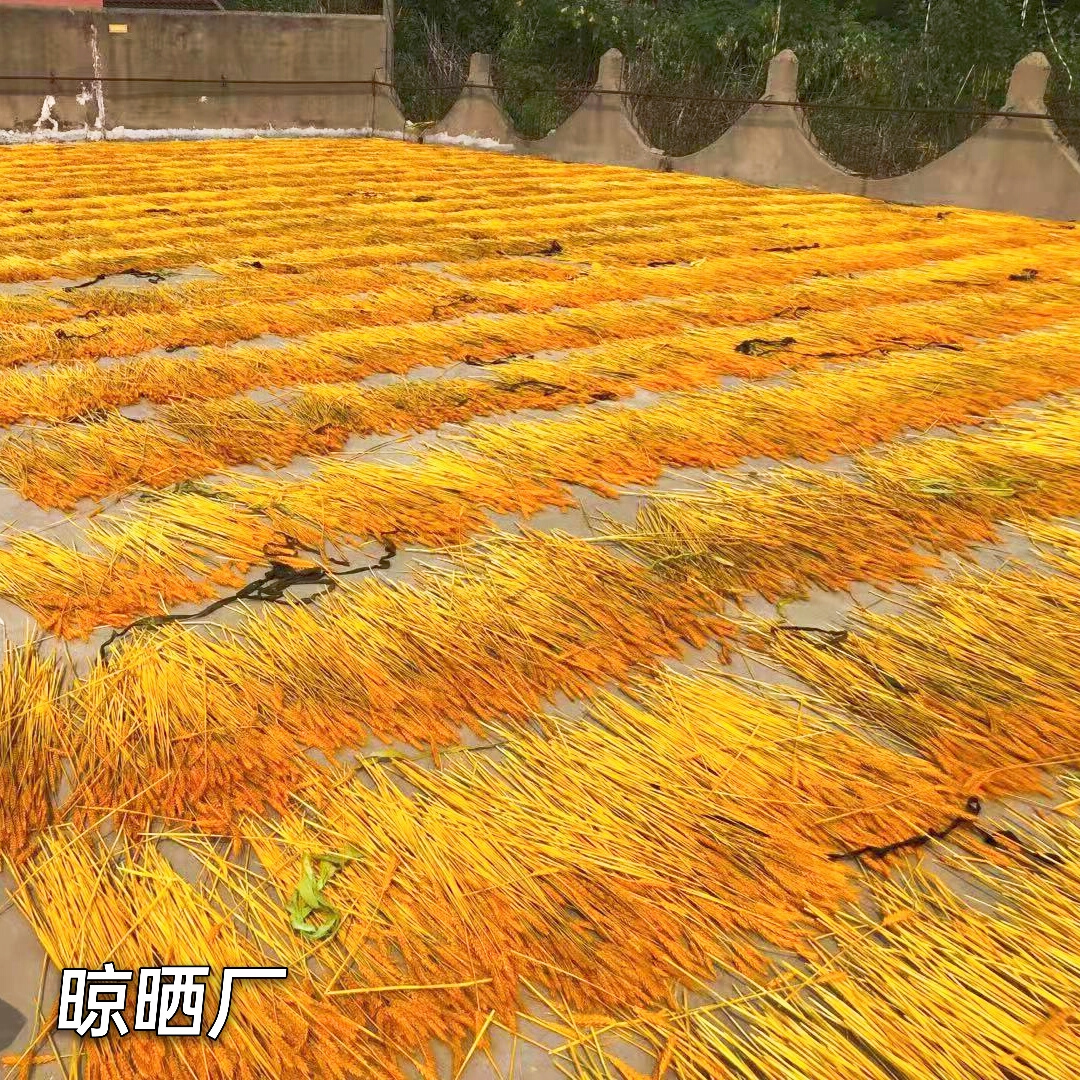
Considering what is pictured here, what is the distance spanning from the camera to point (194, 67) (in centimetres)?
1125

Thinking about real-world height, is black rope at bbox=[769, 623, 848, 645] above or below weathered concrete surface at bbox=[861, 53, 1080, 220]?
below

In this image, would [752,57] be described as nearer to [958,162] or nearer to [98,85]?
[958,162]

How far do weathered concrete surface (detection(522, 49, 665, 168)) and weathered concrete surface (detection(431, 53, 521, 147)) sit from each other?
25.2 inches

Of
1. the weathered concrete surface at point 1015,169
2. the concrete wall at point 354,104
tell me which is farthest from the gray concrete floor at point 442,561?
the concrete wall at point 354,104

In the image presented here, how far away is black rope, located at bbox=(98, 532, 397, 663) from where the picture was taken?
1.93 meters

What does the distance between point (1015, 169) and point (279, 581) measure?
7.41m

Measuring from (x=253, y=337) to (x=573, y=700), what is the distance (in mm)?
2627

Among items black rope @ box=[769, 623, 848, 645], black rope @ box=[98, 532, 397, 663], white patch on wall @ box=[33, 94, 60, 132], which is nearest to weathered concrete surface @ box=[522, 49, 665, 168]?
white patch on wall @ box=[33, 94, 60, 132]

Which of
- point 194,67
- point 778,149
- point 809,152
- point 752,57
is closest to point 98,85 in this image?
point 194,67

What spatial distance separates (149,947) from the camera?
1255 millimetres

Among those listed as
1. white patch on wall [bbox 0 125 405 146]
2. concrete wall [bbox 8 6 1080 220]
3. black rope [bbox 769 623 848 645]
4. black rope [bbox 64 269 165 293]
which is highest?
concrete wall [bbox 8 6 1080 220]

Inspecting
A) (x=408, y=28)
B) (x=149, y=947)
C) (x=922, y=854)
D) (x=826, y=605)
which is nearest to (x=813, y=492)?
(x=826, y=605)

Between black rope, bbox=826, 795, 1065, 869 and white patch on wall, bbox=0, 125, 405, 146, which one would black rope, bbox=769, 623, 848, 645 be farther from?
white patch on wall, bbox=0, 125, 405, 146

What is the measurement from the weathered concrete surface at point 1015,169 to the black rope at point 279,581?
698 centimetres
